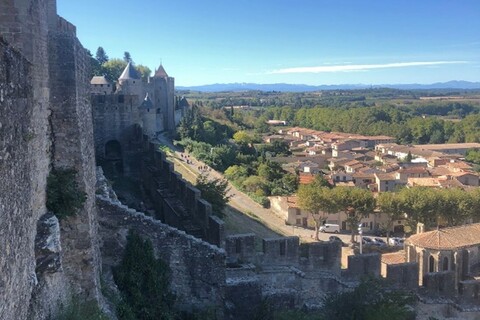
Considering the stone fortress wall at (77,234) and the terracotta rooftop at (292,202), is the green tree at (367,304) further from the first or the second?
the terracotta rooftop at (292,202)

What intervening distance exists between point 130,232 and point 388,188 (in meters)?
48.5

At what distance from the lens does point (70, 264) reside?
8.37m

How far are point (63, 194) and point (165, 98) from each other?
148ft

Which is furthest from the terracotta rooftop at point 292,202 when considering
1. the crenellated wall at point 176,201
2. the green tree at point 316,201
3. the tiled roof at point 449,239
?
the crenellated wall at point 176,201

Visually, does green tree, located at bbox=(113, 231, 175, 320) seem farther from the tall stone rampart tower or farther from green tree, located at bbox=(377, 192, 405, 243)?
green tree, located at bbox=(377, 192, 405, 243)

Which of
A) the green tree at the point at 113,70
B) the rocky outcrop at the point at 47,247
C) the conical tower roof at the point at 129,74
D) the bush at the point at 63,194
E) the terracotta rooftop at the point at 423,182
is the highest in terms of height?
the green tree at the point at 113,70

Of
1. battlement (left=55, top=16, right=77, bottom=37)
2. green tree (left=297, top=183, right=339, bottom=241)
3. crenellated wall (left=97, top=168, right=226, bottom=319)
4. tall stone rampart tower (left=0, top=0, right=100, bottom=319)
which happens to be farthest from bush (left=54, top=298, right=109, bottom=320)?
green tree (left=297, top=183, right=339, bottom=241)

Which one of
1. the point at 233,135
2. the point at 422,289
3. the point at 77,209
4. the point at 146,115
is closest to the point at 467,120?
the point at 233,135

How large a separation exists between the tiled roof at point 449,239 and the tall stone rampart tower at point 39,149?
66.6ft

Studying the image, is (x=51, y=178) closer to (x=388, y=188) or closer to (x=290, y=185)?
(x=290, y=185)

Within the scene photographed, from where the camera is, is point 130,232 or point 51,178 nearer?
point 51,178

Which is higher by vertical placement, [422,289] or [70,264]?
[70,264]

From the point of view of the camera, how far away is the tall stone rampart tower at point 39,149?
5316mm

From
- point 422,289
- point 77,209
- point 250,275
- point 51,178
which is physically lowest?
point 422,289
